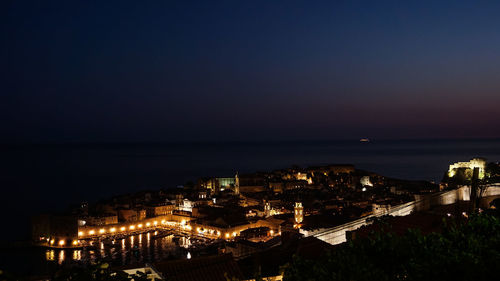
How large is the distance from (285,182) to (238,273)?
112ft

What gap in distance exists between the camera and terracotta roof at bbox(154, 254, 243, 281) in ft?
20.4

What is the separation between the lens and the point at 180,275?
6.21m

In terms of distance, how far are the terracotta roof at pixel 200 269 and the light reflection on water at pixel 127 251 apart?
1358 centimetres

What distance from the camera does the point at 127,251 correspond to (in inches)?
875

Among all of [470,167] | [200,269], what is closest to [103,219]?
[470,167]

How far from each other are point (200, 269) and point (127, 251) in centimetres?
1743

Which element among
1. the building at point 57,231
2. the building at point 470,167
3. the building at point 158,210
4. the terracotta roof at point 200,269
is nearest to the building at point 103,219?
the building at point 57,231

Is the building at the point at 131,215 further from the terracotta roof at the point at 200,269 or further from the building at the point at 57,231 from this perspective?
the terracotta roof at the point at 200,269

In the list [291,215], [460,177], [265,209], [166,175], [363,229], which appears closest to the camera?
[363,229]

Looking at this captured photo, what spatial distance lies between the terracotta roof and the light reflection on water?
13.6 metres

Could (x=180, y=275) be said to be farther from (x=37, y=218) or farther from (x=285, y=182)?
(x=285, y=182)

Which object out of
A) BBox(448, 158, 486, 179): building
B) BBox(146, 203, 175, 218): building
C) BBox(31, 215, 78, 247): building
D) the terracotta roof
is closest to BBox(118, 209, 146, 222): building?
BBox(146, 203, 175, 218): building

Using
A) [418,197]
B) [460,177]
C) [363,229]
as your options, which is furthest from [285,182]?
[363,229]

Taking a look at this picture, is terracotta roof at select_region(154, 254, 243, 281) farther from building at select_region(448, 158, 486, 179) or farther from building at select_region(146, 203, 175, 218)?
building at select_region(146, 203, 175, 218)
